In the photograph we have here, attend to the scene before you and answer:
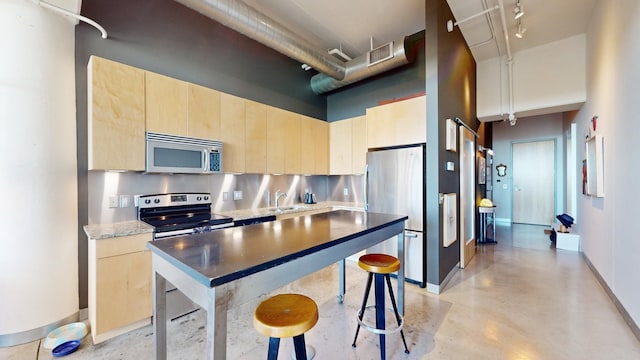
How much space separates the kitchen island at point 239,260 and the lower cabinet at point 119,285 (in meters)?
0.99

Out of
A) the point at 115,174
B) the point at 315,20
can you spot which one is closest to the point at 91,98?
the point at 115,174

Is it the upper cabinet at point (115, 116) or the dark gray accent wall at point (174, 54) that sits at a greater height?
the dark gray accent wall at point (174, 54)

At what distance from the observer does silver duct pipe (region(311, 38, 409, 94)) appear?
11.9 ft

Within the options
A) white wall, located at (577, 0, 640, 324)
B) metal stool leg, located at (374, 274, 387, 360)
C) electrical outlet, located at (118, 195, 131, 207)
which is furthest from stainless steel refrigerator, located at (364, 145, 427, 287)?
electrical outlet, located at (118, 195, 131, 207)

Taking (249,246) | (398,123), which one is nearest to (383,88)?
(398,123)

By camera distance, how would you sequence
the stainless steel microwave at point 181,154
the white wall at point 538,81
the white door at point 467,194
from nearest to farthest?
the stainless steel microwave at point 181,154 < the white door at point 467,194 < the white wall at point 538,81

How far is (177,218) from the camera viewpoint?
2811mm

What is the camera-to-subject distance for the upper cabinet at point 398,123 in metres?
3.16

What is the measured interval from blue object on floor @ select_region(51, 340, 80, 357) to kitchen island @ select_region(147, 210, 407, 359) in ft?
3.87

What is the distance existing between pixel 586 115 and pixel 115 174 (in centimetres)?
650

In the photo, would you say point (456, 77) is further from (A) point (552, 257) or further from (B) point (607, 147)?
(A) point (552, 257)

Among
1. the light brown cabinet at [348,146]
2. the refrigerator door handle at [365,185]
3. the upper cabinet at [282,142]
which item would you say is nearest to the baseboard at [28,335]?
the upper cabinet at [282,142]

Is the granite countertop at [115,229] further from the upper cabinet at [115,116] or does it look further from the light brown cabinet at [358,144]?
the light brown cabinet at [358,144]

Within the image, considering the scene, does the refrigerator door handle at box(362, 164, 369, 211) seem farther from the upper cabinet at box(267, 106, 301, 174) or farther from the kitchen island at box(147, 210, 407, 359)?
the kitchen island at box(147, 210, 407, 359)
